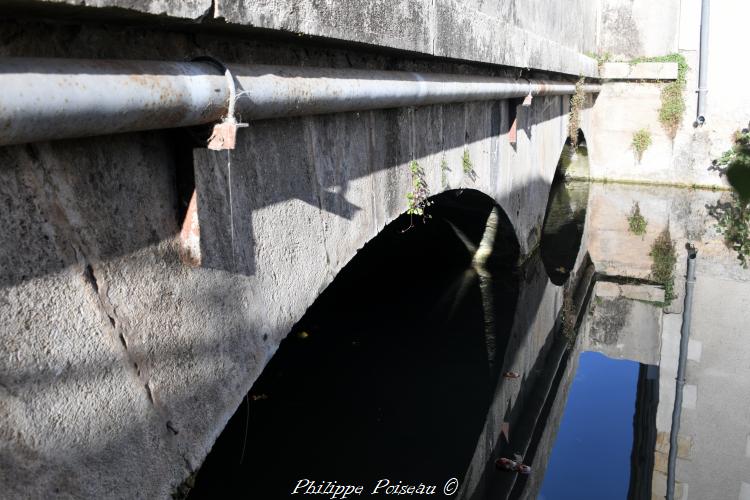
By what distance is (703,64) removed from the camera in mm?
11492

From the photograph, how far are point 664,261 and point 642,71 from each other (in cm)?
420

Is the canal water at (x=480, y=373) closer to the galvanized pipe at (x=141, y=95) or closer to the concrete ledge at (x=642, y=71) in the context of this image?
the galvanized pipe at (x=141, y=95)

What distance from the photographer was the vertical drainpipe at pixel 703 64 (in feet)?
37.4

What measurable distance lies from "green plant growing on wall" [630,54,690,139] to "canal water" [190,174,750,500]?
2.94 metres

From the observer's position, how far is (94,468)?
1.49 meters

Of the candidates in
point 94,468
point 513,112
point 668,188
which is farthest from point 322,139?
point 668,188

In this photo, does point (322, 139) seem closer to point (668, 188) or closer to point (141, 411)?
point (141, 411)

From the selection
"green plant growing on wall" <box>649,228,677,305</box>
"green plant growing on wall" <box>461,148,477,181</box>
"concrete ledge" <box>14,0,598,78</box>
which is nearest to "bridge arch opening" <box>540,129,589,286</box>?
"green plant growing on wall" <box>649,228,677,305</box>

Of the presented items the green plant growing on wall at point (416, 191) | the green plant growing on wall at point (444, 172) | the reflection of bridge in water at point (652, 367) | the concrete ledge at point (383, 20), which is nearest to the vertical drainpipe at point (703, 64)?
the reflection of bridge in water at point (652, 367)

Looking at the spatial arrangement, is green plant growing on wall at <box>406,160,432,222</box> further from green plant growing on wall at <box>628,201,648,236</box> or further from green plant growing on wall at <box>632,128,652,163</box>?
green plant growing on wall at <box>632,128,652,163</box>

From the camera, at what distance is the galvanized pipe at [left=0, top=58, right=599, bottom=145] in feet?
3.95

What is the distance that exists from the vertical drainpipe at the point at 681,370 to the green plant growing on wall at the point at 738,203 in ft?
2.14

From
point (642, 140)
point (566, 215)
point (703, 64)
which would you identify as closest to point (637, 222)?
point (566, 215)

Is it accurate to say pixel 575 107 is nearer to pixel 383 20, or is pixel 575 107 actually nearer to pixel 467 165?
pixel 467 165
